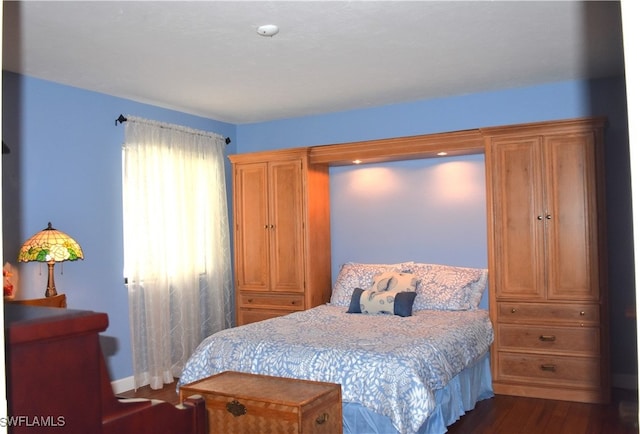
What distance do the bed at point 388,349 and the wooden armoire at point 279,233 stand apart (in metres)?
0.42

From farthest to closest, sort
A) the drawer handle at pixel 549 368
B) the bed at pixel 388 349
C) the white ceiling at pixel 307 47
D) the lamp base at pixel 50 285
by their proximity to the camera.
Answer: the drawer handle at pixel 549 368 < the lamp base at pixel 50 285 < the bed at pixel 388 349 < the white ceiling at pixel 307 47

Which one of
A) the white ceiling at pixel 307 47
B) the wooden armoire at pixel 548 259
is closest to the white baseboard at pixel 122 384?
the white ceiling at pixel 307 47

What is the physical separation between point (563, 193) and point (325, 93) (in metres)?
2.08

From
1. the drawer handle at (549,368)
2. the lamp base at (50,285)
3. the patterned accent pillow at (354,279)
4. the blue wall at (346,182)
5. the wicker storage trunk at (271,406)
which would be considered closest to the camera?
the wicker storage trunk at (271,406)

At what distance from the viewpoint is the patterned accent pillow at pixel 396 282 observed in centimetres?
476

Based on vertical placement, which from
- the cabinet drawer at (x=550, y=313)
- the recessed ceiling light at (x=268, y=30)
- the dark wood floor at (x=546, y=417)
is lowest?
the dark wood floor at (x=546, y=417)

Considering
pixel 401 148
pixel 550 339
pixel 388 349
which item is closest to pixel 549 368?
pixel 550 339

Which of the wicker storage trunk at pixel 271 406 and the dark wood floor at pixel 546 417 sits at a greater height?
the wicker storage trunk at pixel 271 406

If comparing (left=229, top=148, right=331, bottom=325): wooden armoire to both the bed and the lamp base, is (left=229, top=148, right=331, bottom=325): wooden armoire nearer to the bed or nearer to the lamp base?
the bed

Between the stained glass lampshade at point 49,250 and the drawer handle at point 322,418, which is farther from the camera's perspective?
the stained glass lampshade at point 49,250

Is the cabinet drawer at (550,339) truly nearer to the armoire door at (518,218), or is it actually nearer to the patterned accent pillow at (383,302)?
the armoire door at (518,218)

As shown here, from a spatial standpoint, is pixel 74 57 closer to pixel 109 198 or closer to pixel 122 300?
pixel 109 198

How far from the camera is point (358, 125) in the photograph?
5613 mm

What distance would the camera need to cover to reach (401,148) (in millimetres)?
5035
